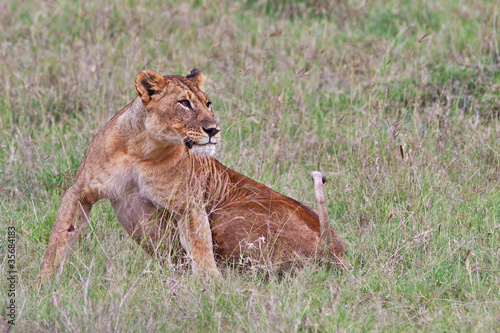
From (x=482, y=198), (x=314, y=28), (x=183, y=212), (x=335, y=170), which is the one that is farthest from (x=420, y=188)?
(x=314, y=28)

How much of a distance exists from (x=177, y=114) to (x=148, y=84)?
0.24 meters

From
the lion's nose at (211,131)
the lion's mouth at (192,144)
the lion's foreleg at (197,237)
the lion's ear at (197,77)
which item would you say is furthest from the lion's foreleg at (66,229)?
the lion's ear at (197,77)

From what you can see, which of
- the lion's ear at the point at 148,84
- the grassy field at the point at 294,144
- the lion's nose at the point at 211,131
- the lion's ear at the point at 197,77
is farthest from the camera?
the lion's ear at the point at 197,77

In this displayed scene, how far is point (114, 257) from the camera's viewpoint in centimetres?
380

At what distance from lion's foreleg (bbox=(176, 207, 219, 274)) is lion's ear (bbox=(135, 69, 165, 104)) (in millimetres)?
656

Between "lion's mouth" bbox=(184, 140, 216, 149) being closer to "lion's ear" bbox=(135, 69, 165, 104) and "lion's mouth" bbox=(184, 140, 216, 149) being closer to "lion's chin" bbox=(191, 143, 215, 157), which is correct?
"lion's chin" bbox=(191, 143, 215, 157)

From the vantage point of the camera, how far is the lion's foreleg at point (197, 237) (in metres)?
3.97

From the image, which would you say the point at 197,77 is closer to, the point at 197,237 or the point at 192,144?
the point at 192,144

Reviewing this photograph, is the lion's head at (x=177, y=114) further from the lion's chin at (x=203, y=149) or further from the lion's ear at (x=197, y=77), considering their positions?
the lion's ear at (x=197, y=77)

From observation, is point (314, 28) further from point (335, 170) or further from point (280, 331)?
point (280, 331)

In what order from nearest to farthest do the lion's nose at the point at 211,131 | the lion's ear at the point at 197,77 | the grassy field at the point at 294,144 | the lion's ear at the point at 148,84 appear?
the grassy field at the point at 294,144
the lion's nose at the point at 211,131
the lion's ear at the point at 148,84
the lion's ear at the point at 197,77

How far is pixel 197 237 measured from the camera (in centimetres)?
399

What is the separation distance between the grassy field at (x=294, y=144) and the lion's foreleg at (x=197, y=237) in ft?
0.43

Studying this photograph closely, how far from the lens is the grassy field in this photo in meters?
3.41
